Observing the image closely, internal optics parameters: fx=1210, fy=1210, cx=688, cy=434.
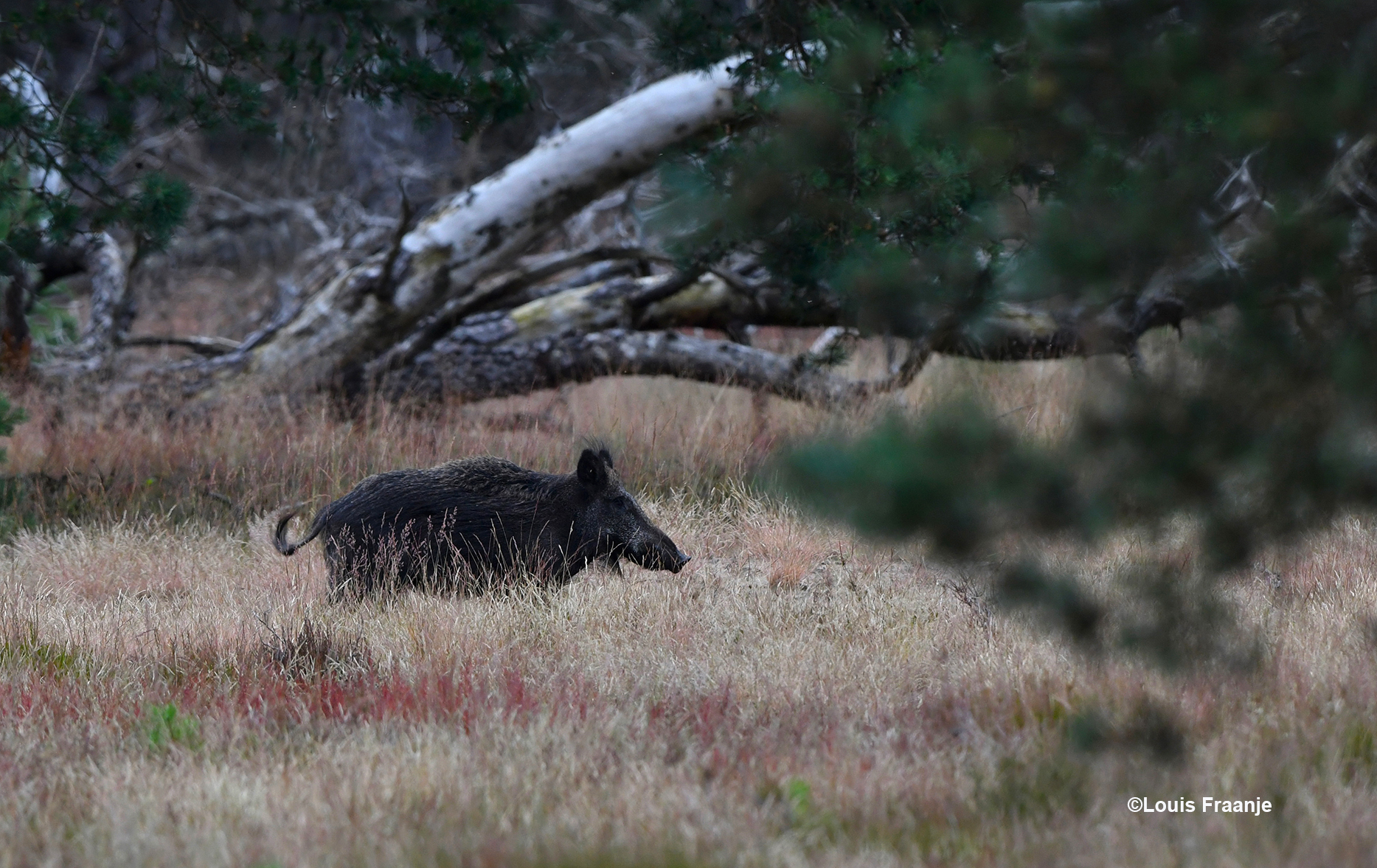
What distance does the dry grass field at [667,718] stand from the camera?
10.7 ft

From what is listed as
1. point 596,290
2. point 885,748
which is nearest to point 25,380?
point 596,290

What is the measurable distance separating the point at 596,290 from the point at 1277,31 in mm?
7818

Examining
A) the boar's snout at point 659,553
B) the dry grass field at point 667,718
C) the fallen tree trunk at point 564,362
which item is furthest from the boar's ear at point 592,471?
the fallen tree trunk at point 564,362

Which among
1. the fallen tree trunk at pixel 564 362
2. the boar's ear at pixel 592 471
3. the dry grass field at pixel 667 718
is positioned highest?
the fallen tree trunk at pixel 564 362

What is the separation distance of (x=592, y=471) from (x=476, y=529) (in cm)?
67

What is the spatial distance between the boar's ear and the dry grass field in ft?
1.67

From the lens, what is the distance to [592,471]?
6336mm

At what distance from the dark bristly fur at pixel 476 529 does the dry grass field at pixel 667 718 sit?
0.19 metres

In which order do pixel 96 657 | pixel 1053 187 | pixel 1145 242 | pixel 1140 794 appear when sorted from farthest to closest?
pixel 96 657, pixel 1053 187, pixel 1140 794, pixel 1145 242

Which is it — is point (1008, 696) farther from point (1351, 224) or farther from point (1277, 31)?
point (1277, 31)

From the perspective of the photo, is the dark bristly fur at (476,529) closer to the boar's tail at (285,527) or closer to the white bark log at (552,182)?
the boar's tail at (285,527)

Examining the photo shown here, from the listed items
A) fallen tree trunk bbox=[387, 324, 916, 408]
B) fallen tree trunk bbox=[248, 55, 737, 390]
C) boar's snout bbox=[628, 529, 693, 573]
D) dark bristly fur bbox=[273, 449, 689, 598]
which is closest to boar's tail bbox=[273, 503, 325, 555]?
dark bristly fur bbox=[273, 449, 689, 598]

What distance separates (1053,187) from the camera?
3.85 metres

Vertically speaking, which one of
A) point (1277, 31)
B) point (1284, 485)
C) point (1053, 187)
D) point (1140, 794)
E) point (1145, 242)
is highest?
point (1277, 31)
